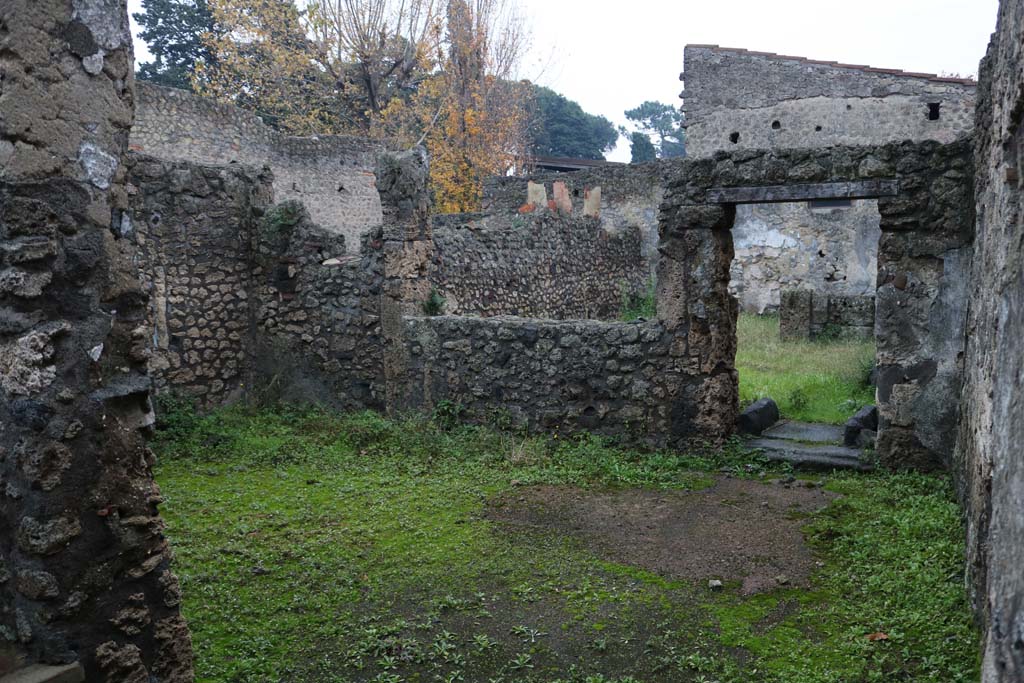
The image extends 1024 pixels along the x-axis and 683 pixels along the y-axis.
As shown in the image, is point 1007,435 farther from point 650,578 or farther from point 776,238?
point 776,238

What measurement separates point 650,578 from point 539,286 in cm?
795

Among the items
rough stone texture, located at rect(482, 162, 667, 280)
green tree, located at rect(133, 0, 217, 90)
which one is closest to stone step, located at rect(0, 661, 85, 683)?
rough stone texture, located at rect(482, 162, 667, 280)

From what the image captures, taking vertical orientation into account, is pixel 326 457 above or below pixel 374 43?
below

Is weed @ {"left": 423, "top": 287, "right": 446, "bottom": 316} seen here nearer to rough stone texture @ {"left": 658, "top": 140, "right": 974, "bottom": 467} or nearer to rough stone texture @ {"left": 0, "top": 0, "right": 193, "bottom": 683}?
rough stone texture @ {"left": 658, "top": 140, "right": 974, "bottom": 467}

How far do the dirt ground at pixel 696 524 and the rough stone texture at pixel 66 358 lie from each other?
2.98 meters

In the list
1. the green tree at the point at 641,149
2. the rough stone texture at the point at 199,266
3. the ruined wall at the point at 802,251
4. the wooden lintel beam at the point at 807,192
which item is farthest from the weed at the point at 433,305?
the green tree at the point at 641,149

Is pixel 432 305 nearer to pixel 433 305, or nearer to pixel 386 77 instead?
pixel 433 305

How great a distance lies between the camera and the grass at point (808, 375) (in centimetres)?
898

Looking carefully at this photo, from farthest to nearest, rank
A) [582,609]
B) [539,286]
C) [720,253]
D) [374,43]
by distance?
[374,43], [539,286], [720,253], [582,609]

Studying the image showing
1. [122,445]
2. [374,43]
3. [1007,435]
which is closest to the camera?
[1007,435]

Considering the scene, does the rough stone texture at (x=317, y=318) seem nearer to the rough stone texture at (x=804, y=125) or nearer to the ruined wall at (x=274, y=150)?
the ruined wall at (x=274, y=150)

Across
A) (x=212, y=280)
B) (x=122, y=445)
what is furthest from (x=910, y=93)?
(x=122, y=445)

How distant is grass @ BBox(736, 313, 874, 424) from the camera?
898 centimetres

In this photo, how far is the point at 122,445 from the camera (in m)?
3.22
